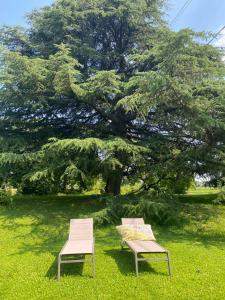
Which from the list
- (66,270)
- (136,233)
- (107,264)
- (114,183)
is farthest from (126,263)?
(114,183)

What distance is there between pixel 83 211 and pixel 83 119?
14.4 ft

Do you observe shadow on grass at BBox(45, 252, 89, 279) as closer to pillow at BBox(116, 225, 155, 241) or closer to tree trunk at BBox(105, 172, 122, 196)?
pillow at BBox(116, 225, 155, 241)

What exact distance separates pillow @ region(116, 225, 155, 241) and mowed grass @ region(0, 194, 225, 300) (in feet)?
1.47

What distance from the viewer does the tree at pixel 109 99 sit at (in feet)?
33.7

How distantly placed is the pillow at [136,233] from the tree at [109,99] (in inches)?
128

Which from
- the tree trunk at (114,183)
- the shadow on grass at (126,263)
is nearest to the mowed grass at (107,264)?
the shadow on grass at (126,263)

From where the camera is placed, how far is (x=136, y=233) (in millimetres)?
7578

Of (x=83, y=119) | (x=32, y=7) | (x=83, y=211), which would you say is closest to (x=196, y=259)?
(x=83, y=211)

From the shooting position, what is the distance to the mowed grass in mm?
5379

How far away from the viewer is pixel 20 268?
661 cm

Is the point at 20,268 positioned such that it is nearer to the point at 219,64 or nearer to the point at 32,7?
the point at 219,64

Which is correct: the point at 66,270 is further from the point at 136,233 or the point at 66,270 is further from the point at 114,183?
the point at 114,183

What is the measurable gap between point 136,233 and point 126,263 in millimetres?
834

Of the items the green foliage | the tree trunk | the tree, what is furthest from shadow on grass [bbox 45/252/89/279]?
the tree trunk
